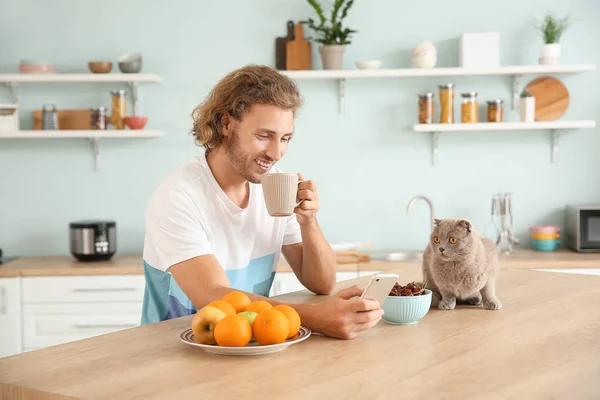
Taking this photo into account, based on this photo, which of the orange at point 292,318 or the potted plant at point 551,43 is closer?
the orange at point 292,318

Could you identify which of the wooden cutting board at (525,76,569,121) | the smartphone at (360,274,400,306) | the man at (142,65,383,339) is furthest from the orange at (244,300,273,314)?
the wooden cutting board at (525,76,569,121)

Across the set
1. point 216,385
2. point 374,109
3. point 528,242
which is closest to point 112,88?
point 374,109

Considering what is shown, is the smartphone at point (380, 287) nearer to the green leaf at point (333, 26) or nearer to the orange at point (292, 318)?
the orange at point (292, 318)

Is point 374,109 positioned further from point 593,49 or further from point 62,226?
point 62,226

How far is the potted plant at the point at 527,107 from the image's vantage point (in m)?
4.05

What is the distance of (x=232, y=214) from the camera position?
226cm

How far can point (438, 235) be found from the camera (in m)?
1.85

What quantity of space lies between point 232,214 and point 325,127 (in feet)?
6.90

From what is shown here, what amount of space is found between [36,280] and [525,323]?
2.67 meters

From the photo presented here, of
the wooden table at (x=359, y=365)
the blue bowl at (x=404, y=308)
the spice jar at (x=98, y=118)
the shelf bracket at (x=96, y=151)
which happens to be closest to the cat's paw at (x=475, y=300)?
the wooden table at (x=359, y=365)

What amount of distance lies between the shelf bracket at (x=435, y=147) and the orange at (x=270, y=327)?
292 cm

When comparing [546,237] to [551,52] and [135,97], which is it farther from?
[135,97]

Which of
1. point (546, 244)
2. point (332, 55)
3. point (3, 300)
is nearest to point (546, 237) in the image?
point (546, 244)

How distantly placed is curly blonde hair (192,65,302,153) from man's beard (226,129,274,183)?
0.06 meters
